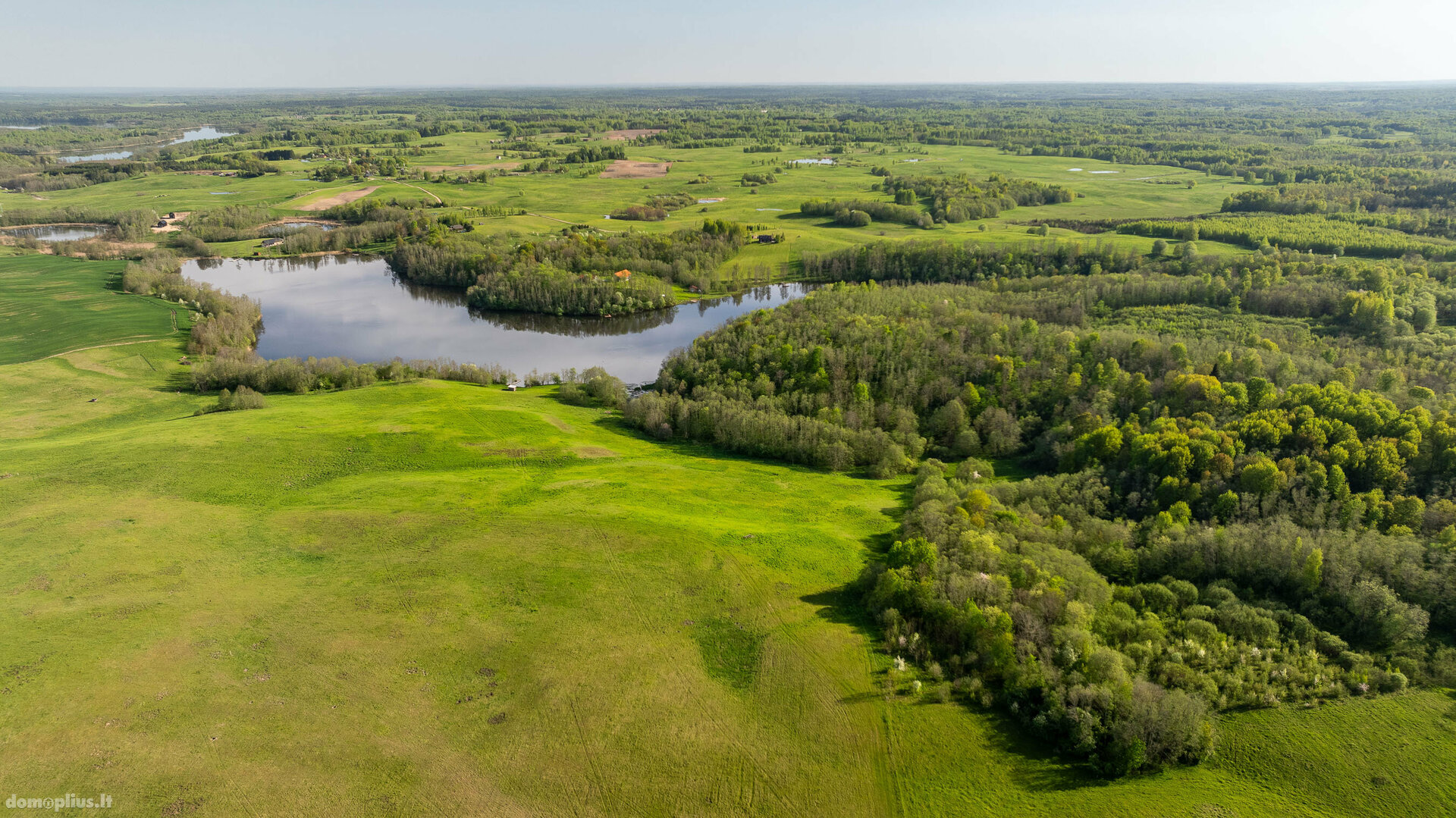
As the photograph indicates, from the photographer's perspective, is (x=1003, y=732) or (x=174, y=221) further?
(x=174, y=221)

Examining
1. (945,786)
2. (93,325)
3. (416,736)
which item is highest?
(93,325)

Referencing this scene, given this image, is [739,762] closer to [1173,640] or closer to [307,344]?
[1173,640]

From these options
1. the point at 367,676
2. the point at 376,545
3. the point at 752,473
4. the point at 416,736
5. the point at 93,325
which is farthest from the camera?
the point at 93,325

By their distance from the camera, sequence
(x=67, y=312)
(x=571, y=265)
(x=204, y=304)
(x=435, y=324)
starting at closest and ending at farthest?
(x=67, y=312)
(x=204, y=304)
(x=435, y=324)
(x=571, y=265)

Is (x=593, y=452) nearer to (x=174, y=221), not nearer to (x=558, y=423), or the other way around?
(x=558, y=423)

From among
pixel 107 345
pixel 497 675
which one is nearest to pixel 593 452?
pixel 497 675

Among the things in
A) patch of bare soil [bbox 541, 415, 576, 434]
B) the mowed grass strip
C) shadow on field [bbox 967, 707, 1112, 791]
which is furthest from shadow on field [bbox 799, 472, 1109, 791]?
the mowed grass strip

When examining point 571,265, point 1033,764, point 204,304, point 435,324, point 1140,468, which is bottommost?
point 1033,764

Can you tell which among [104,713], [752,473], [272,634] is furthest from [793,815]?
[752,473]
